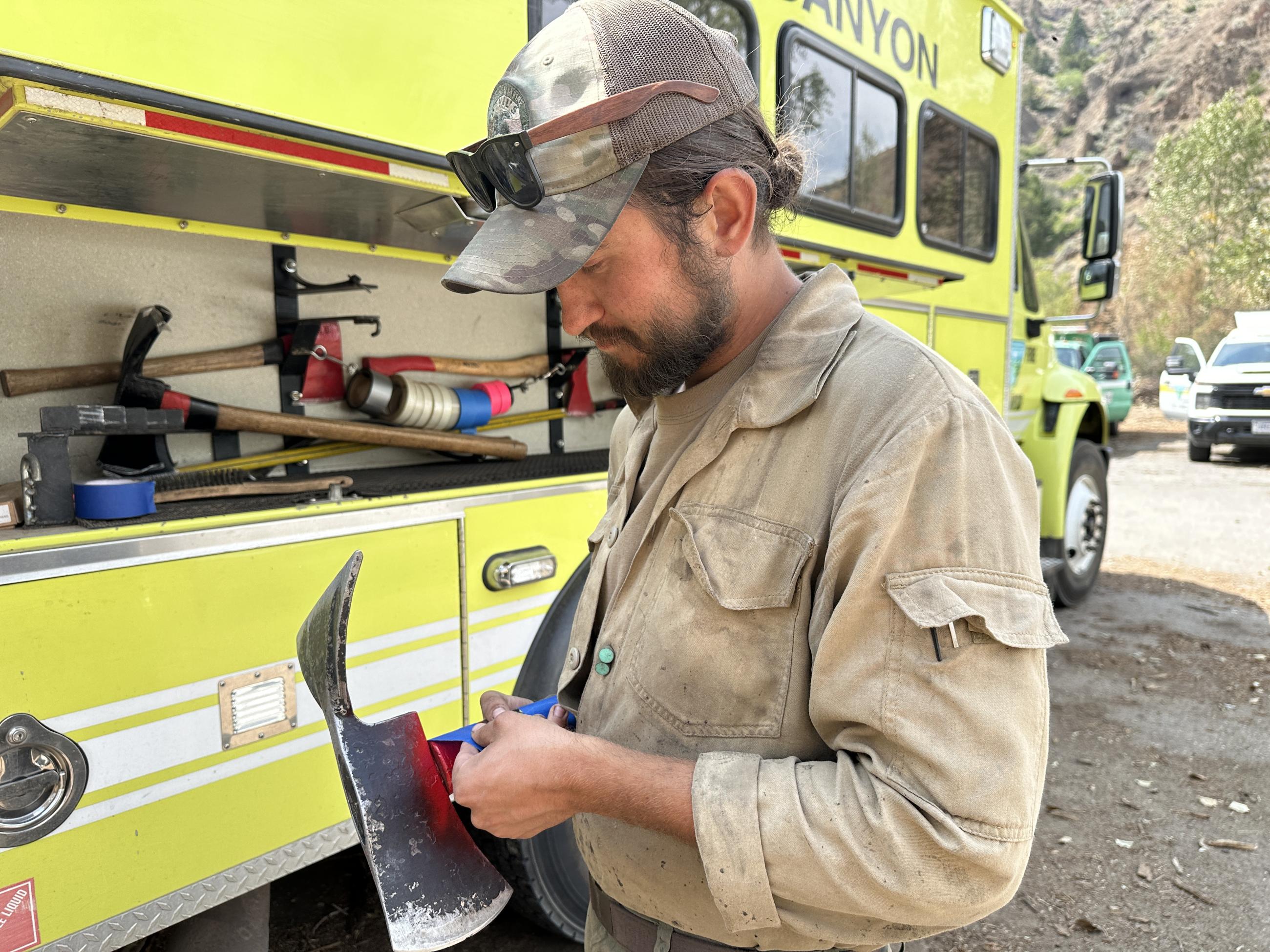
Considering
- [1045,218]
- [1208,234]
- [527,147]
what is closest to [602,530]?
[527,147]

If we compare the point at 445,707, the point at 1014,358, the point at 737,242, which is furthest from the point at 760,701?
the point at 1014,358

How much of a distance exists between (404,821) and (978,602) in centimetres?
77

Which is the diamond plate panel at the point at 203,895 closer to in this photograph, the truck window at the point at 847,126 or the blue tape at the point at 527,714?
the blue tape at the point at 527,714

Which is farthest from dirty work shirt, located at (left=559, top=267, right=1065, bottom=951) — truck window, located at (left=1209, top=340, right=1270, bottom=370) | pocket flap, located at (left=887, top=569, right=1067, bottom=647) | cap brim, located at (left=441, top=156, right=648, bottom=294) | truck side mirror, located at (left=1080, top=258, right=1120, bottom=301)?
truck window, located at (left=1209, top=340, right=1270, bottom=370)

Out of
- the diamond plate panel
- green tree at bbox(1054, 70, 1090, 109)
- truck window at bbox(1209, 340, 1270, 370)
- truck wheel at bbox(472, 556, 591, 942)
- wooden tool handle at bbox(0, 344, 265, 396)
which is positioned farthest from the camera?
green tree at bbox(1054, 70, 1090, 109)

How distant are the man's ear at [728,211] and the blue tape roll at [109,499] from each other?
45.9 inches

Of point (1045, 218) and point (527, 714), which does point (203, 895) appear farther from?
point (1045, 218)

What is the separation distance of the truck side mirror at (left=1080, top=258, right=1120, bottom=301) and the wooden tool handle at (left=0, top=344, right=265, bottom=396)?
426 cm

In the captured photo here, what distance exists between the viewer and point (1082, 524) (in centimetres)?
604

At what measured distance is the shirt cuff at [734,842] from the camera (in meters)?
0.91

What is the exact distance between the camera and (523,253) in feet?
3.62

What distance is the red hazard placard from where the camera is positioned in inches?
56.9

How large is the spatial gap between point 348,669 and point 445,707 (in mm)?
306

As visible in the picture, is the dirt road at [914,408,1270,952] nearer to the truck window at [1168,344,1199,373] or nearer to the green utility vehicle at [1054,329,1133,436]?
the green utility vehicle at [1054,329,1133,436]
